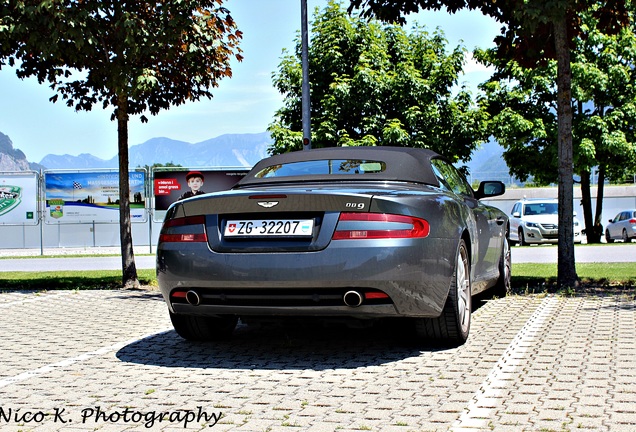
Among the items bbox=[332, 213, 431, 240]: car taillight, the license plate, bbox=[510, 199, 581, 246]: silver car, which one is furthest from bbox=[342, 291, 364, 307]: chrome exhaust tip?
bbox=[510, 199, 581, 246]: silver car

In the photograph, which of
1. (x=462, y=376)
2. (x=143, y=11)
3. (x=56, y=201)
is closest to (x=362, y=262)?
(x=462, y=376)

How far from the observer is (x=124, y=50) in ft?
38.5

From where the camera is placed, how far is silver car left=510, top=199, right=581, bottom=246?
1206 inches

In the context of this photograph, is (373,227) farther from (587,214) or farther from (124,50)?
(587,214)

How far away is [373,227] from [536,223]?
86.7 feet

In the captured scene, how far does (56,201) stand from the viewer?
2873 cm

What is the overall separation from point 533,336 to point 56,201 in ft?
79.9

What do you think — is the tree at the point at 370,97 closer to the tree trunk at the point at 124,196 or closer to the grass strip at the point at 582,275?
the grass strip at the point at 582,275

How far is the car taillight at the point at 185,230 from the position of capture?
19.3 ft

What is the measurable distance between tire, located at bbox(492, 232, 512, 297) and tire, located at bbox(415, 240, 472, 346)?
3025 millimetres

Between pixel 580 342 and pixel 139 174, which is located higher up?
pixel 139 174

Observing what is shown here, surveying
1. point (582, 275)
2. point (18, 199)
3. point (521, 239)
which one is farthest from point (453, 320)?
point (521, 239)

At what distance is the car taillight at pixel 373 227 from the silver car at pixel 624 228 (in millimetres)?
31080

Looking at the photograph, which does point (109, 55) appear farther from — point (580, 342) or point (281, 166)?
point (580, 342)
